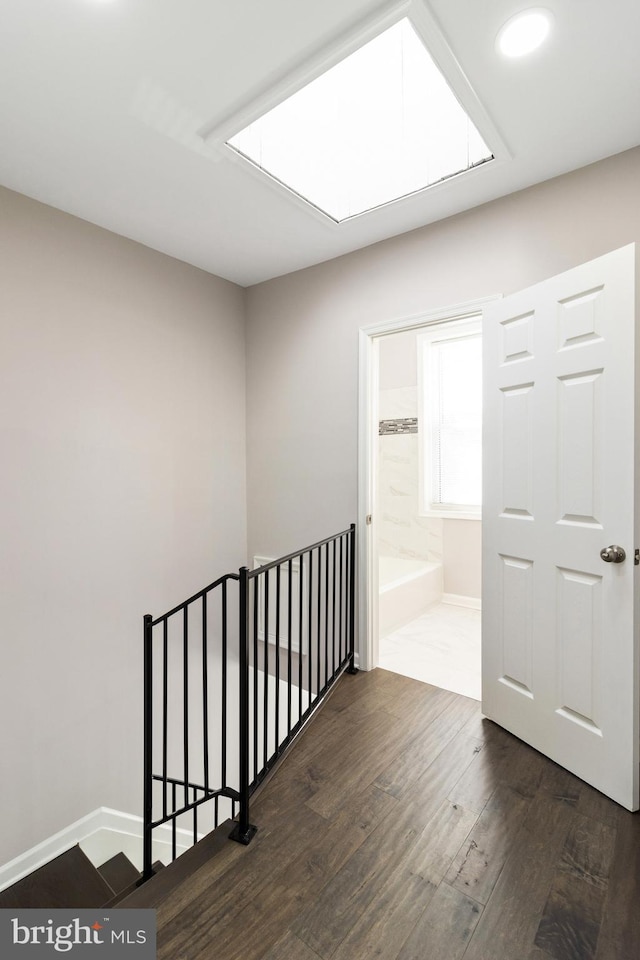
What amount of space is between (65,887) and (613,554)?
3102 millimetres

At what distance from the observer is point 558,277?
6.56 ft

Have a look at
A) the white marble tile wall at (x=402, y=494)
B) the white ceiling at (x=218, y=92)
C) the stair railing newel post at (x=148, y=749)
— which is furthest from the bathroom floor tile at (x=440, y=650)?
the white ceiling at (x=218, y=92)

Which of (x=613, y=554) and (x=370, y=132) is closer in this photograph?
(x=613, y=554)

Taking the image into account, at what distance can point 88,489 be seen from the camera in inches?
107

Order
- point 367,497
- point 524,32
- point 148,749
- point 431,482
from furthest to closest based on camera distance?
1. point 431,482
2. point 367,497
3. point 148,749
4. point 524,32

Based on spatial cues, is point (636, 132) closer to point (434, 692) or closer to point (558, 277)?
point (558, 277)

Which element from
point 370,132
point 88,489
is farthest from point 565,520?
point 88,489

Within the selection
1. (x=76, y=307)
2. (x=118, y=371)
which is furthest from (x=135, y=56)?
(x=118, y=371)

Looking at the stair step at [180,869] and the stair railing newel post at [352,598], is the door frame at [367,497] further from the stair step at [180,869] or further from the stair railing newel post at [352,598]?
the stair step at [180,869]

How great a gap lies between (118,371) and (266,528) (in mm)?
1511

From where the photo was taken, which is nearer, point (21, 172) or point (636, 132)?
point (636, 132)

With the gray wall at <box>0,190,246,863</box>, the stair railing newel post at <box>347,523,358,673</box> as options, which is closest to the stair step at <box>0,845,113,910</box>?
the gray wall at <box>0,190,246,863</box>

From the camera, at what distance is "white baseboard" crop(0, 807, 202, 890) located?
7.84 feet

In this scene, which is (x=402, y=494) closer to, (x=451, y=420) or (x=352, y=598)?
(x=451, y=420)
